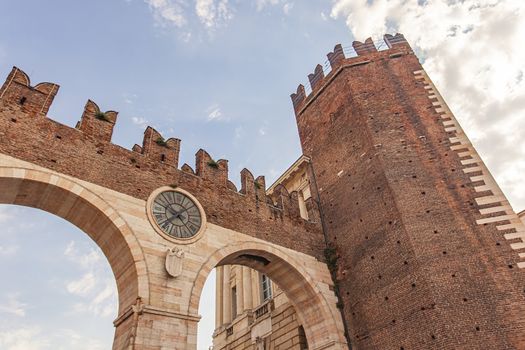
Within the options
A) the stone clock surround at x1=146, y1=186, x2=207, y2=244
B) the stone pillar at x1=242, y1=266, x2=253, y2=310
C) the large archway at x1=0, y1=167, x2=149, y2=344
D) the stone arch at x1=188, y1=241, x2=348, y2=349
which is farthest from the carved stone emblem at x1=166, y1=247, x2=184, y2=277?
the stone pillar at x1=242, y1=266, x2=253, y2=310

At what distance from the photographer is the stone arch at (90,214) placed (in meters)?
9.85

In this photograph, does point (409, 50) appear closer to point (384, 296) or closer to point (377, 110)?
point (377, 110)

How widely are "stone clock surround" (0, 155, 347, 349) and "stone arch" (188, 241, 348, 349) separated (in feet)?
3.89

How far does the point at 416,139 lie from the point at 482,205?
3.44m

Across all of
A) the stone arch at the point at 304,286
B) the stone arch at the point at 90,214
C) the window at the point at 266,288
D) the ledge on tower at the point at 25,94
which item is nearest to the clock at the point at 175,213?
the stone arch at the point at 90,214

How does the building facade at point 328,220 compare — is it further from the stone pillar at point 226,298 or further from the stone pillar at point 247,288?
the stone pillar at point 226,298

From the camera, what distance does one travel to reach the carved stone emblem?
10.5 meters

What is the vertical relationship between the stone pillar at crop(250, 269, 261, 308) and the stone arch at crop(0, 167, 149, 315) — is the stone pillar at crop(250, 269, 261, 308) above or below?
above

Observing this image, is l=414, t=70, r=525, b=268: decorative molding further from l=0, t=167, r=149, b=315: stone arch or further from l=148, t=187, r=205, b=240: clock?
l=0, t=167, r=149, b=315: stone arch

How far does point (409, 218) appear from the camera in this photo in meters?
13.1

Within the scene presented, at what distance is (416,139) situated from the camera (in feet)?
49.8

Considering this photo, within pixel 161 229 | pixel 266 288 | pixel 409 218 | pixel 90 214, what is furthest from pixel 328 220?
pixel 90 214

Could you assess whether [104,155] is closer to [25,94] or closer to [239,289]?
[25,94]

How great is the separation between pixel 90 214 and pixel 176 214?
2378 millimetres
